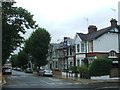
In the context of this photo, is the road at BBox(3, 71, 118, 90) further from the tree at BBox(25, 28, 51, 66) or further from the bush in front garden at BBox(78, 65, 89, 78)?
the tree at BBox(25, 28, 51, 66)

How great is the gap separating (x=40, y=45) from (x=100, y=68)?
31.6 metres

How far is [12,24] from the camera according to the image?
43.7m

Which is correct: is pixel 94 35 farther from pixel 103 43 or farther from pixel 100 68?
pixel 100 68

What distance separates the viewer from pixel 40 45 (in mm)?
78750

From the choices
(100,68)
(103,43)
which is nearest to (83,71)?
(100,68)

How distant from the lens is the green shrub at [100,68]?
48938 millimetres

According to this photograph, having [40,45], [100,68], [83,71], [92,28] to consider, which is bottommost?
[83,71]

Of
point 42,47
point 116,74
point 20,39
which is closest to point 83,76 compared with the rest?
point 116,74

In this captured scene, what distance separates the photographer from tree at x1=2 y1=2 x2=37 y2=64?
41969 mm

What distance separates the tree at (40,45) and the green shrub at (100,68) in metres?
30.3

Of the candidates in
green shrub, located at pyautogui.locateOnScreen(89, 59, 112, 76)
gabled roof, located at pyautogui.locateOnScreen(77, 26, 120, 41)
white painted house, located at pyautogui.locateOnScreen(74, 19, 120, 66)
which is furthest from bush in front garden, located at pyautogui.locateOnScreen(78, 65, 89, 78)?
gabled roof, located at pyautogui.locateOnScreen(77, 26, 120, 41)

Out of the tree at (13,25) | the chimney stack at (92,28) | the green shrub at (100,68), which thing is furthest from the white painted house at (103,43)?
the tree at (13,25)

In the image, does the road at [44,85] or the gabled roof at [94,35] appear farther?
the gabled roof at [94,35]

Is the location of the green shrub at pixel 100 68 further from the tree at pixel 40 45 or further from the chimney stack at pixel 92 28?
the tree at pixel 40 45
